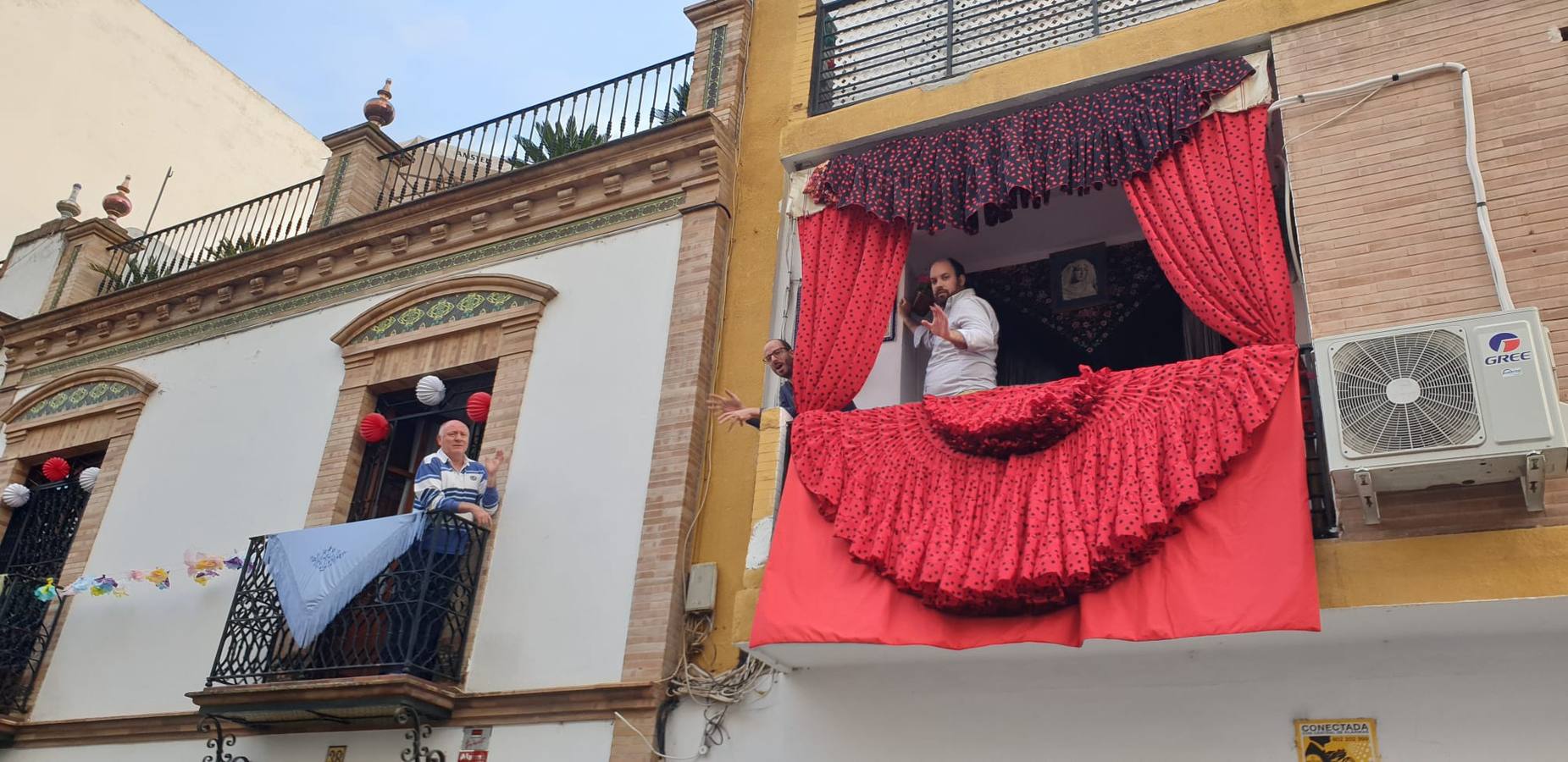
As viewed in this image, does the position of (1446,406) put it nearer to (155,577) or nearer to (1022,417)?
(1022,417)

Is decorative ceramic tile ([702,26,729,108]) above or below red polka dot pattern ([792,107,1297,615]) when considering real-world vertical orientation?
above

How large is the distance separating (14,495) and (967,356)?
8716 millimetres

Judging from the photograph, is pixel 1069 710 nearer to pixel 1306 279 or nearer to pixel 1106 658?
pixel 1106 658

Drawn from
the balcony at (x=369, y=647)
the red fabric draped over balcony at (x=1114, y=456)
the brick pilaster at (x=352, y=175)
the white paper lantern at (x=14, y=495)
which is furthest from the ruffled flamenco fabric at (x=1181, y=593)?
the white paper lantern at (x=14, y=495)

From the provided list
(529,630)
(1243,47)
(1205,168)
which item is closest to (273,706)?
(529,630)

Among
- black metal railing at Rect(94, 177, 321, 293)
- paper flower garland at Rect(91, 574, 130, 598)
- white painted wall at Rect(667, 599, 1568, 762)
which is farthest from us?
black metal railing at Rect(94, 177, 321, 293)

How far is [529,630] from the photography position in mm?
7641

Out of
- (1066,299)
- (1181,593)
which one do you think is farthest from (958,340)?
(1181,593)

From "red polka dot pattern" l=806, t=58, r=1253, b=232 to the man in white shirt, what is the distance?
15.3 inches

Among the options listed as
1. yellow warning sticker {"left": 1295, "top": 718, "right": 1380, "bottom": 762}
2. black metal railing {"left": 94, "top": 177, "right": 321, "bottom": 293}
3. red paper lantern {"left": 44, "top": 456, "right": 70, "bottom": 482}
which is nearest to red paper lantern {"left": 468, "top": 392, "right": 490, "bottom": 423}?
black metal railing {"left": 94, "top": 177, "right": 321, "bottom": 293}

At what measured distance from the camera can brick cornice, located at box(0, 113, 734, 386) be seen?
877 cm

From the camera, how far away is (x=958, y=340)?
22.3ft

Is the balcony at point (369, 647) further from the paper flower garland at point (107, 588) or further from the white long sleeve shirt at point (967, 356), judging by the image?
the white long sleeve shirt at point (967, 356)

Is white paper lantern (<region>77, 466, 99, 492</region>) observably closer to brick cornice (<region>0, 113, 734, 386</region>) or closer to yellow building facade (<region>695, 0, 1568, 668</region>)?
brick cornice (<region>0, 113, 734, 386</region>)
